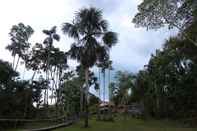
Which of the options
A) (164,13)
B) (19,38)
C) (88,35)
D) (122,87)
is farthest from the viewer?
(122,87)

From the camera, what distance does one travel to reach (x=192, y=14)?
23.9 metres

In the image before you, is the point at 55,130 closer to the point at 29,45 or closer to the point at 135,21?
A: the point at 135,21

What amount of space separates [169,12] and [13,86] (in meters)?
24.2

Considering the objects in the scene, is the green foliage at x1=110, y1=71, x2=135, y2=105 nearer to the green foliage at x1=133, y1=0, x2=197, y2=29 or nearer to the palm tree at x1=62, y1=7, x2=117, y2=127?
the palm tree at x1=62, y1=7, x2=117, y2=127

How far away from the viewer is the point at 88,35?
34125 mm

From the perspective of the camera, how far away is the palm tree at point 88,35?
3391 centimetres

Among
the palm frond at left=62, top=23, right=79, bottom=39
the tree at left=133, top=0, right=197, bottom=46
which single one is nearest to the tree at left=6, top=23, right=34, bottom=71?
the palm frond at left=62, top=23, right=79, bottom=39

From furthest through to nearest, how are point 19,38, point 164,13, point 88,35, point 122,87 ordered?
point 122,87
point 19,38
point 88,35
point 164,13

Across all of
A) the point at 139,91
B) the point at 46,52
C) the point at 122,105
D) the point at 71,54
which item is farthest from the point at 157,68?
the point at 122,105

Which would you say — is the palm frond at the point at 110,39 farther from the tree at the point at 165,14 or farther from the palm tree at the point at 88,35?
the tree at the point at 165,14

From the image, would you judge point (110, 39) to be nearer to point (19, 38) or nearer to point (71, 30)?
point (71, 30)

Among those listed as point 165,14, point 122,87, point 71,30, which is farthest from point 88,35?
point 122,87

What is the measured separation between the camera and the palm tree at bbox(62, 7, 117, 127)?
111ft

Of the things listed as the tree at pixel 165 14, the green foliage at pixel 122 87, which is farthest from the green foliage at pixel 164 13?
the green foliage at pixel 122 87
